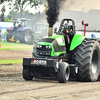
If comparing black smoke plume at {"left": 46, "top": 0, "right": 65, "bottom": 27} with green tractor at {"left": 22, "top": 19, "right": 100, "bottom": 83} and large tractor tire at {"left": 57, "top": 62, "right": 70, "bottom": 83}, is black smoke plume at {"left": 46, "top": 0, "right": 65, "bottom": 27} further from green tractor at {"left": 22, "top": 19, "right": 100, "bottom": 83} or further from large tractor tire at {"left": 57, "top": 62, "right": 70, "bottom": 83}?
large tractor tire at {"left": 57, "top": 62, "right": 70, "bottom": 83}

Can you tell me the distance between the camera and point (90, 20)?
180 feet

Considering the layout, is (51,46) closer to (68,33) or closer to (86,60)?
(68,33)

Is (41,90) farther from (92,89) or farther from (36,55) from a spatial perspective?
(36,55)

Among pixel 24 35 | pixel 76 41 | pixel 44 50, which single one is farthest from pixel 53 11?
pixel 24 35

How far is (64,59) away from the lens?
812 cm

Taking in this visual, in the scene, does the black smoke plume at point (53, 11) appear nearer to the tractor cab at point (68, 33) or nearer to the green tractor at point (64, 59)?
the tractor cab at point (68, 33)

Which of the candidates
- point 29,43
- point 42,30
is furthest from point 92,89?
point 42,30

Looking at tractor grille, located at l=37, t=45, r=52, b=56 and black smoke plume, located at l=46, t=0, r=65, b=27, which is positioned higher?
black smoke plume, located at l=46, t=0, r=65, b=27

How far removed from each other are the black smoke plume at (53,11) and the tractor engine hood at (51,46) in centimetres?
112

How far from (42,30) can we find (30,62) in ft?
85.4

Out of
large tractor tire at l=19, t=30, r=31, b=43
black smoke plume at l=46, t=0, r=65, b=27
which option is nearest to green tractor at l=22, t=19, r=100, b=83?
black smoke plume at l=46, t=0, r=65, b=27

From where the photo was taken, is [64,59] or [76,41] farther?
[76,41]

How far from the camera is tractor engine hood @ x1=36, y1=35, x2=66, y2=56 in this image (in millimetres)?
7801

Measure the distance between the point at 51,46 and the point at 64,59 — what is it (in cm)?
65
